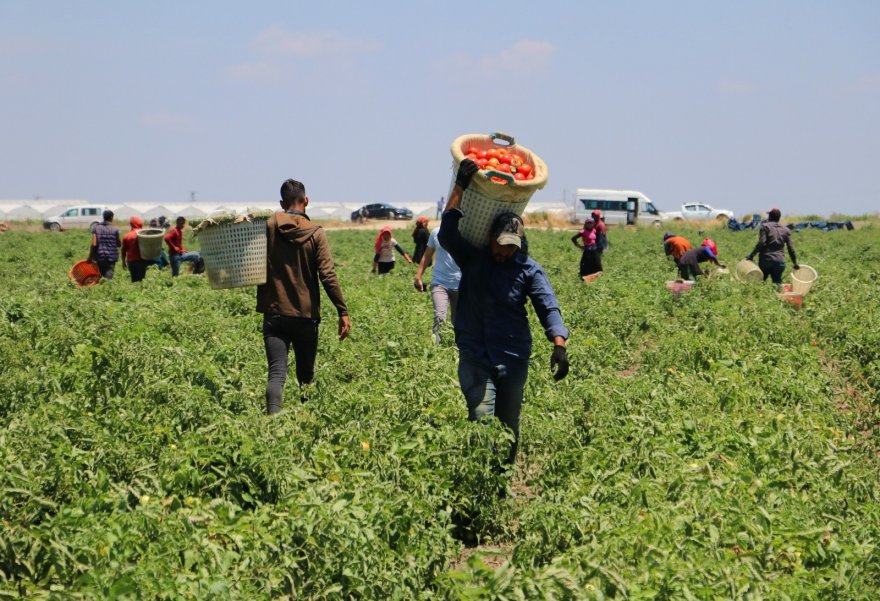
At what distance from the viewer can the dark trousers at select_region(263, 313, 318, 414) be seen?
23.4ft

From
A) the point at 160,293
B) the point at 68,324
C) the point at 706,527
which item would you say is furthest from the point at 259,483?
the point at 160,293

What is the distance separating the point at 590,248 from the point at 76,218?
46413 millimetres

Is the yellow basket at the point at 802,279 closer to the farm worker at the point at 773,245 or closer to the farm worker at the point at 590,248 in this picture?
the farm worker at the point at 773,245

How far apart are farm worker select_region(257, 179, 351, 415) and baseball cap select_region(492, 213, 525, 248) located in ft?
5.05

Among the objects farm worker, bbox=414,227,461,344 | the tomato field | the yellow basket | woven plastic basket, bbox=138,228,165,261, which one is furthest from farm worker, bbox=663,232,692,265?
woven plastic basket, bbox=138,228,165,261

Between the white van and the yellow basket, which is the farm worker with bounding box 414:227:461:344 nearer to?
the yellow basket

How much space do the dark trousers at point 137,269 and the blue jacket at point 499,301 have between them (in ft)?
36.0

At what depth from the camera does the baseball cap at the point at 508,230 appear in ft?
19.6

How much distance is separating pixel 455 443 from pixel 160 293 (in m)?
9.53

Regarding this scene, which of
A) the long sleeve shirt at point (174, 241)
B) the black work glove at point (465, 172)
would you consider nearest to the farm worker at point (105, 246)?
the long sleeve shirt at point (174, 241)

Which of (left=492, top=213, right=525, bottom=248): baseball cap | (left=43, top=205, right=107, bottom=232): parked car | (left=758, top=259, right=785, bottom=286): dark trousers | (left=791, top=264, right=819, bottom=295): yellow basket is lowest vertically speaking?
(left=43, top=205, right=107, bottom=232): parked car

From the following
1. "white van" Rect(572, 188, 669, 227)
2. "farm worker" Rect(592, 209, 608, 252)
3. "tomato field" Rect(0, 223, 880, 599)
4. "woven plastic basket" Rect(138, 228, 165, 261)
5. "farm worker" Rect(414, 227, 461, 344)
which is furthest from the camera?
"white van" Rect(572, 188, 669, 227)

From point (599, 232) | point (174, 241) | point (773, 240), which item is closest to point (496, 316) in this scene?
point (773, 240)

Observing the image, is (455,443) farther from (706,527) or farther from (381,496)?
(706,527)
